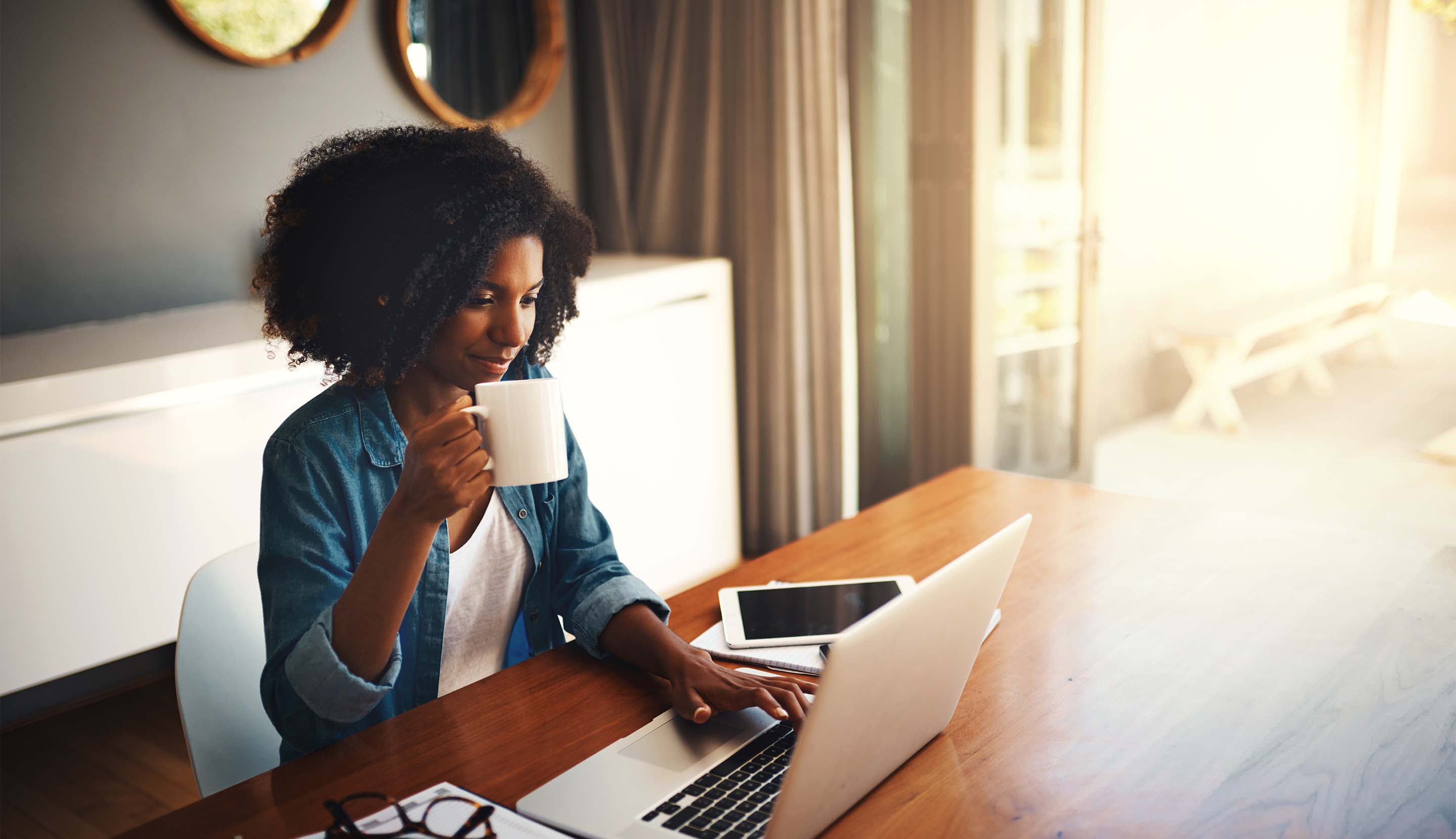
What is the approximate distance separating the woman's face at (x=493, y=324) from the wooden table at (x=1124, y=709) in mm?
306

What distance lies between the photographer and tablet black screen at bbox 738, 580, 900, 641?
44.6 inches

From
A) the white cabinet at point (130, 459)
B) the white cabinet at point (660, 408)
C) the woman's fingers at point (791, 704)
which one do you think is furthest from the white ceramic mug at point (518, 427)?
the white cabinet at point (660, 408)

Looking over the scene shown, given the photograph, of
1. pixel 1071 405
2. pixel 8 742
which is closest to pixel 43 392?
pixel 8 742

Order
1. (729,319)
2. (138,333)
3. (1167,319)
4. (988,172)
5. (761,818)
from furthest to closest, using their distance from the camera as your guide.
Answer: (1167,319)
(729,319)
(988,172)
(138,333)
(761,818)

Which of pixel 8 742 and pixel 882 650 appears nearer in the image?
pixel 882 650

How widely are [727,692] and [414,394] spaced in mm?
474

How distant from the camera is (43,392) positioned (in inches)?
70.6

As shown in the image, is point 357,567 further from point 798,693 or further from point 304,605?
point 798,693

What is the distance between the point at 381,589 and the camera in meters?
0.92

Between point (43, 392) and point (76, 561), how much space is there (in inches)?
11.8

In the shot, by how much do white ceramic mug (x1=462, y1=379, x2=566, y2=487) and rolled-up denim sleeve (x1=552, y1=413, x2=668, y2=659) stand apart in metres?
0.21

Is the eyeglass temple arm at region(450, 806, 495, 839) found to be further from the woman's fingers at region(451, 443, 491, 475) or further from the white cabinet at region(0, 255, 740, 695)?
the white cabinet at region(0, 255, 740, 695)

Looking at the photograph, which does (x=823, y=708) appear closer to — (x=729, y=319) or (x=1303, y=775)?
(x=1303, y=775)

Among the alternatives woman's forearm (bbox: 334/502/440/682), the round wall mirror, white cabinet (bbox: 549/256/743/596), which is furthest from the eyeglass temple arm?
the round wall mirror
